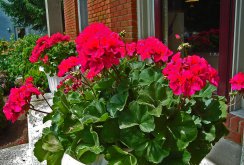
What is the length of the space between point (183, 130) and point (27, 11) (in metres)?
23.2

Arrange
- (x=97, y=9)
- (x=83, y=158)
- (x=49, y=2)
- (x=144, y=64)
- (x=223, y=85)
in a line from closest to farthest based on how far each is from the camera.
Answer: (x=83, y=158) < (x=144, y=64) < (x=223, y=85) < (x=97, y=9) < (x=49, y=2)

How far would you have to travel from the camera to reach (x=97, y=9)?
13.5 ft

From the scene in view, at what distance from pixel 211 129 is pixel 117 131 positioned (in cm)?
42

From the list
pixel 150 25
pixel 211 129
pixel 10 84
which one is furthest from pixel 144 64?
pixel 10 84

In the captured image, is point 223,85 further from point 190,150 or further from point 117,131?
point 117,131

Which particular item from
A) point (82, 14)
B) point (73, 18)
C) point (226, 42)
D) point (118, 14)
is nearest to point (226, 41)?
point (226, 42)

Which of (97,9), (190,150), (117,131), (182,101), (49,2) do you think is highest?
(49,2)

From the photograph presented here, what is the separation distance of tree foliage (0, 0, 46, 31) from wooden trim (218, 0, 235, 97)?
831 inches

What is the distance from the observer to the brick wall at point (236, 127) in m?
1.84

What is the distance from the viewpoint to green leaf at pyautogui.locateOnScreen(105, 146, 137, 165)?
1069mm

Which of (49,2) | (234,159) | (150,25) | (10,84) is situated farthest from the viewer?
(10,84)

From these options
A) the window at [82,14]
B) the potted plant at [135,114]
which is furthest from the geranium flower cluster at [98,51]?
the window at [82,14]

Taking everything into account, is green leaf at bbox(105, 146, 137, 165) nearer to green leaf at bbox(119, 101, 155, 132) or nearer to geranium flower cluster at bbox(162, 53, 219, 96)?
green leaf at bbox(119, 101, 155, 132)

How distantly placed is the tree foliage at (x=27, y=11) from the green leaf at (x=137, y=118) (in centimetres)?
2183
